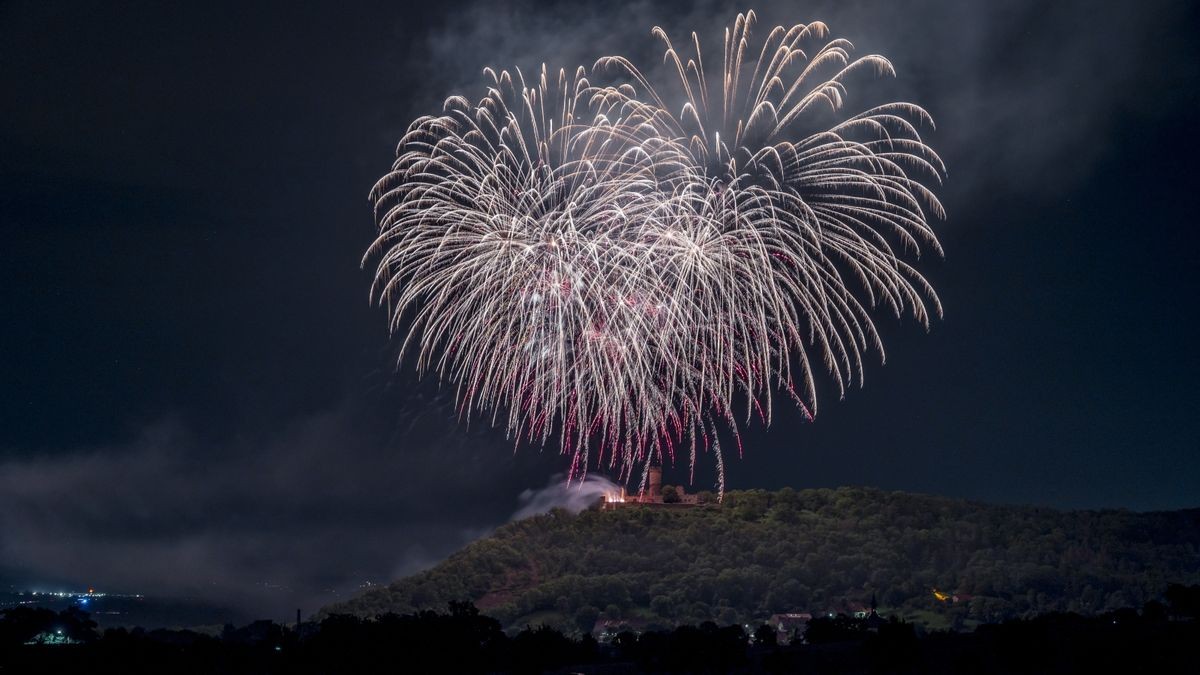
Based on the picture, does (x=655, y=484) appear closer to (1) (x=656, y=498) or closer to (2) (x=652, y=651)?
(1) (x=656, y=498)

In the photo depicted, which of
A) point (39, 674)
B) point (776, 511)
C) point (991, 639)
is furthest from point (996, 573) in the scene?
point (39, 674)

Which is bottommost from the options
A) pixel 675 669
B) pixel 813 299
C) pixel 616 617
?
pixel 675 669

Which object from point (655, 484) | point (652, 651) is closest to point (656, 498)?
point (655, 484)

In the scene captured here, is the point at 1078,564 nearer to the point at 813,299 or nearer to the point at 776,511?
the point at 776,511

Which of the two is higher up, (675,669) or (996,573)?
(996,573)

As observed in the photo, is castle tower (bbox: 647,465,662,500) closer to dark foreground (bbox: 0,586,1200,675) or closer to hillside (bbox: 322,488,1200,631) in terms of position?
hillside (bbox: 322,488,1200,631)

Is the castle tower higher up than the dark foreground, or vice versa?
the castle tower

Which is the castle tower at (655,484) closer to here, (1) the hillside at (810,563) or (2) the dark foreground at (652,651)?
(1) the hillside at (810,563)
